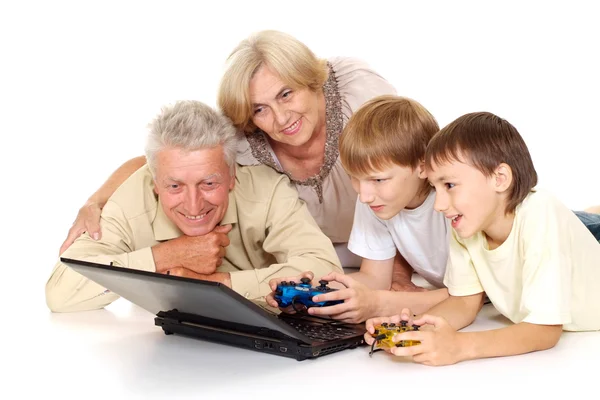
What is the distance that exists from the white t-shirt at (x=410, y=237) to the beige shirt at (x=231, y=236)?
14 centimetres

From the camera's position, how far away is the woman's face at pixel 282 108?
3414mm

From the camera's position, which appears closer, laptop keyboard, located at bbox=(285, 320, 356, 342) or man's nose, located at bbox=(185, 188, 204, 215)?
laptop keyboard, located at bbox=(285, 320, 356, 342)

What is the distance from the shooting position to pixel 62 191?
561cm

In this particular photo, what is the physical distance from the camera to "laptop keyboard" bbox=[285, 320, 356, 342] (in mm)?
2691

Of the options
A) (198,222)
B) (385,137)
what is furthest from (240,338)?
(385,137)

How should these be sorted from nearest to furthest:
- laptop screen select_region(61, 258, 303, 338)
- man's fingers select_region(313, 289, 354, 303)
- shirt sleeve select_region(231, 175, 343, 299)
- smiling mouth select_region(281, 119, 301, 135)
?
1. laptop screen select_region(61, 258, 303, 338)
2. man's fingers select_region(313, 289, 354, 303)
3. shirt sleeve select_region(231, 175, 343, 299)
4. smiling mouth select_region(281, 119, 301, 135)

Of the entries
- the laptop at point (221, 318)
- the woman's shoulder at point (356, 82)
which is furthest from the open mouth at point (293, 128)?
the laptop at point (221, 318)

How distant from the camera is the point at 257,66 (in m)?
3.42

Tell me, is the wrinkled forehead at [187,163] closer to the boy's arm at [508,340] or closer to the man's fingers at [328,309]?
the man's fingers at [328,309]

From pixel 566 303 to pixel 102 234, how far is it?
1666 millimetres

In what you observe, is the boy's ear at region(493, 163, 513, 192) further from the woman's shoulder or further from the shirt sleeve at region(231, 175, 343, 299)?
the woman's shoulder

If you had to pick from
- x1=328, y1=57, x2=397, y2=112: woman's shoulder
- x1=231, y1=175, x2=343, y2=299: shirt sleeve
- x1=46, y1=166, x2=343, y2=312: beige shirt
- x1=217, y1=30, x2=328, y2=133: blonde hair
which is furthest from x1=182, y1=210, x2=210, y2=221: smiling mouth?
x1=328, y1=57, x2=397, y2=112: woman's shoulder

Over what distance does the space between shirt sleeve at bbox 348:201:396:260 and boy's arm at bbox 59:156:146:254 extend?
95 centimetres

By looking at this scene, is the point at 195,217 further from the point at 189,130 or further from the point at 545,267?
the point at 545,267
